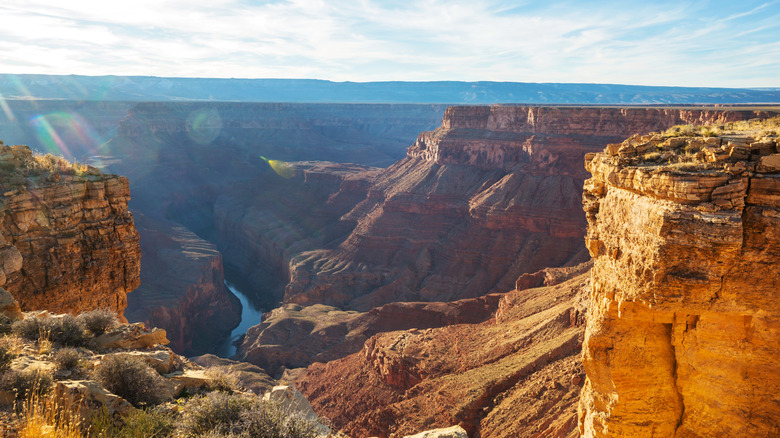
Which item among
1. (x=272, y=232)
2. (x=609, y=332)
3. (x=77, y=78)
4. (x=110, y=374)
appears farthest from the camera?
(x=77, y=78)

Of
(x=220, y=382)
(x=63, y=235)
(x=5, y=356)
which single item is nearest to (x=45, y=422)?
(x=5, y=356)

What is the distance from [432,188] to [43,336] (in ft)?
178

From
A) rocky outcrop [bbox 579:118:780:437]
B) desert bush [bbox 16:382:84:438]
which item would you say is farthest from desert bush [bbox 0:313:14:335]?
rocky outcrop [bbox 579:118:780:437]

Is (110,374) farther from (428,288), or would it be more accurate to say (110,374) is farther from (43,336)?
(428,288)

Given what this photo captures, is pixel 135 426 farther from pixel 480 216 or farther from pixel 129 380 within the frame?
pixel 480 216

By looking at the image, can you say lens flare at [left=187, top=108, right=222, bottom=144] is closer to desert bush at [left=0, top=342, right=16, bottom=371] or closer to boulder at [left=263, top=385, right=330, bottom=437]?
desert bush at [left=0, top=342, right=16, bottom=371]

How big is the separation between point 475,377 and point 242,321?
37454 mm

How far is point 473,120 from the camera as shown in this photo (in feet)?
218

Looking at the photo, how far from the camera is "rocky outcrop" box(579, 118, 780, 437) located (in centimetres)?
794

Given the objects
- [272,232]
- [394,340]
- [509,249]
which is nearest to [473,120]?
[509,249]

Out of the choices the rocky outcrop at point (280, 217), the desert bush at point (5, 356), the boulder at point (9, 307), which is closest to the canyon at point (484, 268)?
the rocky outcrop at point (280, 217)

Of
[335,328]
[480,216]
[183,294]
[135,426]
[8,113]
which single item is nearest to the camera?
[135,426]

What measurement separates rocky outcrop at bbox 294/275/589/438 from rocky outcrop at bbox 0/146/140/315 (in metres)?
13.6

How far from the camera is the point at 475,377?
75.9 ft
